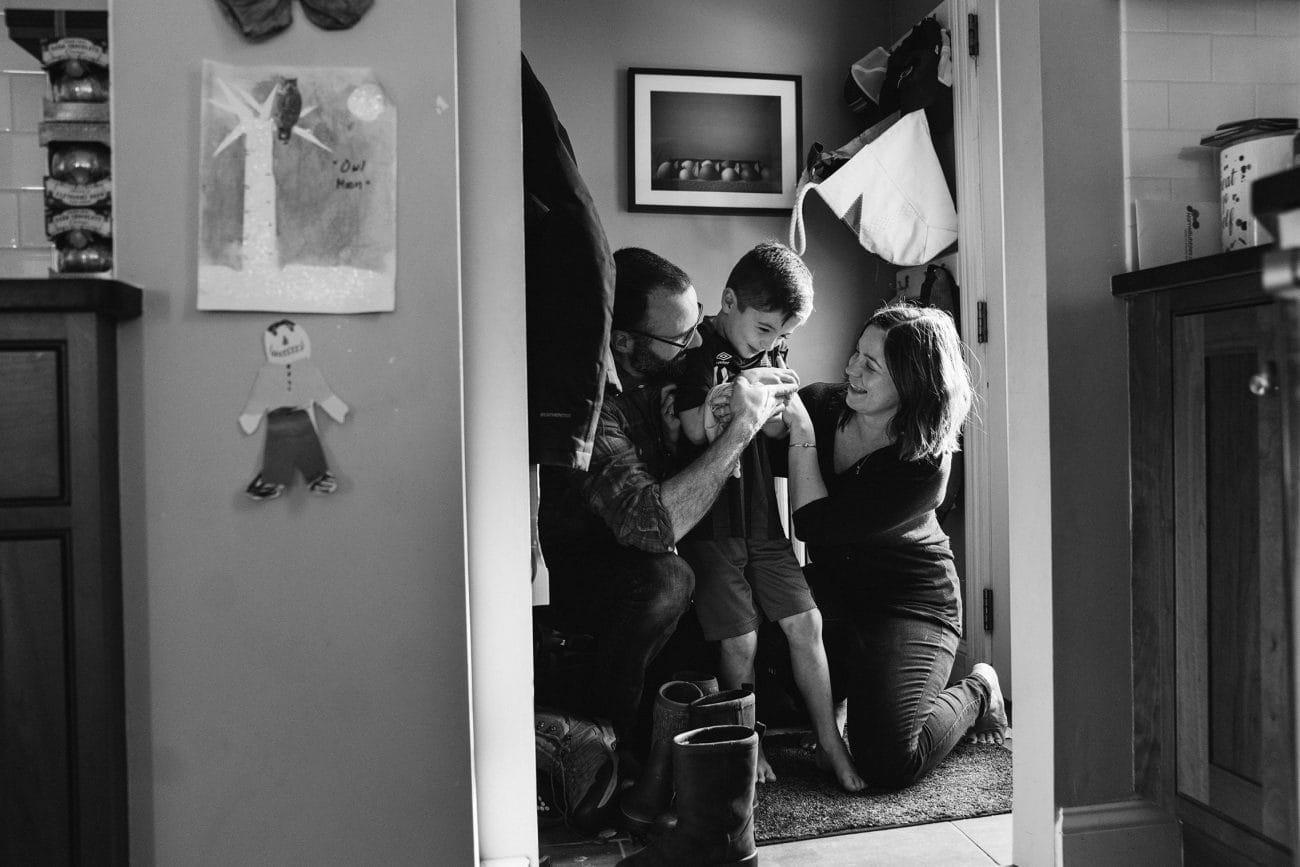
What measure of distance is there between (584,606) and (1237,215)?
4.88ft

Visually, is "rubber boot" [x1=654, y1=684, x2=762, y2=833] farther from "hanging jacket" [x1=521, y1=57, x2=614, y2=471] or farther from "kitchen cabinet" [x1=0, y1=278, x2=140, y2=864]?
Answer: "kitchen cabinet" [x1=0, y1=278, x2=140, y2=864]

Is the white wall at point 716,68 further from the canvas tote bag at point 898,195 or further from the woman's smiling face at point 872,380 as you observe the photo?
the woman's smiling face at point 872,380

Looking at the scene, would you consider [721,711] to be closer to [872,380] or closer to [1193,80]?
[872,380]

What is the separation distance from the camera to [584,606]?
2254mm

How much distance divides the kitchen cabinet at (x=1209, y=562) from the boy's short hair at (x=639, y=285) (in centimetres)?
99

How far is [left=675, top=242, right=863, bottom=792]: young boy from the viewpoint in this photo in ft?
7.68

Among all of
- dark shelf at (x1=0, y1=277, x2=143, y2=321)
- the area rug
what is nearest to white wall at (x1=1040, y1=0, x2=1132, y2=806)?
the area rug

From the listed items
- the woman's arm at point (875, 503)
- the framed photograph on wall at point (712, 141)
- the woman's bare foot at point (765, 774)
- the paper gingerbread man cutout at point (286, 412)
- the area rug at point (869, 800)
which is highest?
the framed photograph on wall at point (712, 141)

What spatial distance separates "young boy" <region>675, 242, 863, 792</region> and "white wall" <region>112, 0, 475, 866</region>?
95 centimetres

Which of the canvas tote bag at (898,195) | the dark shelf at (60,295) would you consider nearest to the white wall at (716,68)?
the canvas tote bag at (898,195)

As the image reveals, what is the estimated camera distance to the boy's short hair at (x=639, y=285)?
237 cm

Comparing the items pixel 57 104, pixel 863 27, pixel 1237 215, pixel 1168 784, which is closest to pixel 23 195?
pixel 57 104

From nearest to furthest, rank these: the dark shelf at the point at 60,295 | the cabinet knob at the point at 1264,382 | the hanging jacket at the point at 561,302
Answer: the cabinet knob at the point at 1264,382
the dark shelf at the point at 60,295
the hanging jacket at the point at 561,302

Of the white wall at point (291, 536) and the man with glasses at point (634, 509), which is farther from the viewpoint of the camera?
the man with glasses at point (634, 509)
